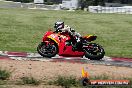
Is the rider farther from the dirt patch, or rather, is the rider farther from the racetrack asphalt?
the dirt patch

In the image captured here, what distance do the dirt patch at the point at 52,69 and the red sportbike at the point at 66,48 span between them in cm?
122

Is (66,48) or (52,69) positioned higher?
(66,48)

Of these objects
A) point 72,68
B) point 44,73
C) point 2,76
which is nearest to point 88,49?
point 72,68

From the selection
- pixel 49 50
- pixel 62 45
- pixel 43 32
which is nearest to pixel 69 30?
pixel 62 45

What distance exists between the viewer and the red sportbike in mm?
15922

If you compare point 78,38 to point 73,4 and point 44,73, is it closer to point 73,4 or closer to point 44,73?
point 44,73

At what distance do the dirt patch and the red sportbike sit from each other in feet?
4.01

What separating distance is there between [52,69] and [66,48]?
2870 millimetres

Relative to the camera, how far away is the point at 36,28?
1137 inches

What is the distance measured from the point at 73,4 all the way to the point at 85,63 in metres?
58.0

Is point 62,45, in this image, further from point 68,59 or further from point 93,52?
point 93,52

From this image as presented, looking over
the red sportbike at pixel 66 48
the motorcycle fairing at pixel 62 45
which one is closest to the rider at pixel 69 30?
the red sportbike at pixel 66 48

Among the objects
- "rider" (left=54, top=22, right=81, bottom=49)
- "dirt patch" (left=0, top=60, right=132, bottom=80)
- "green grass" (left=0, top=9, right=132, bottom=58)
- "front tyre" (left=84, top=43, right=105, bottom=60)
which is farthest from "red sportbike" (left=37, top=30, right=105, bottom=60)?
"green grass" (left=0, top=9, right=132, bottom=58)

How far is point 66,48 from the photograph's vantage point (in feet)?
52.8
